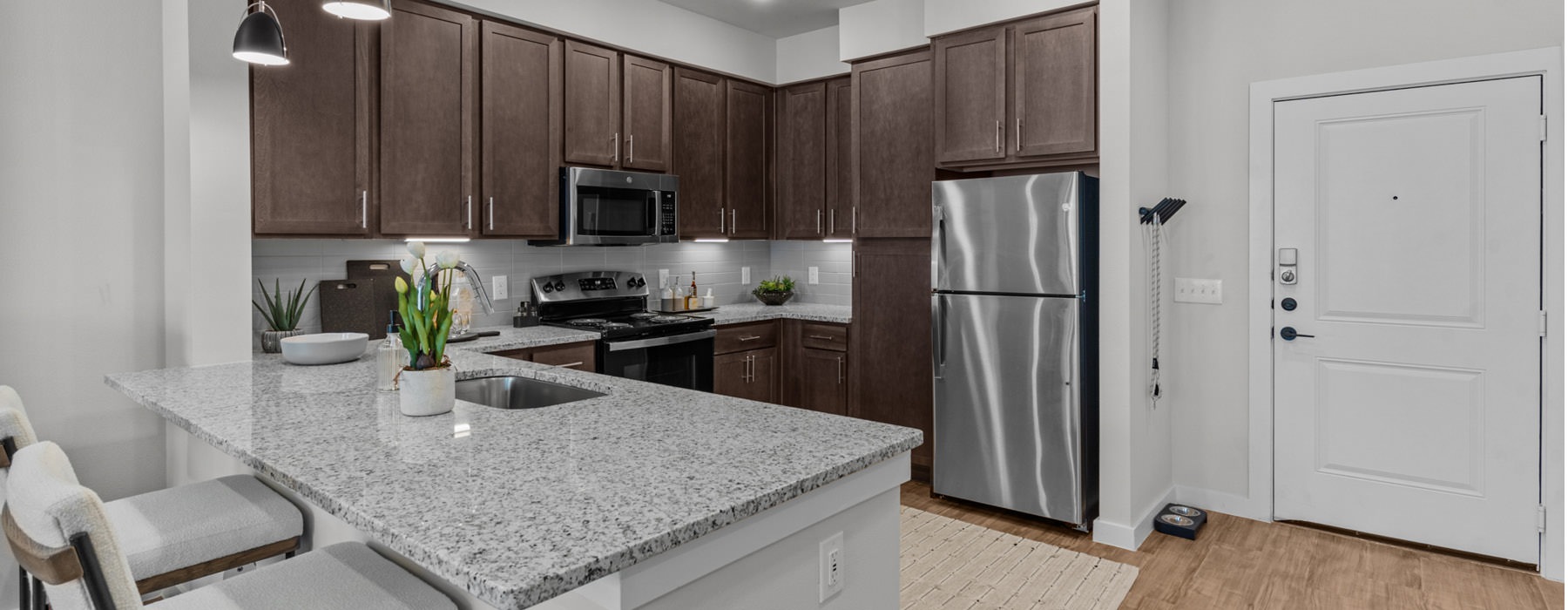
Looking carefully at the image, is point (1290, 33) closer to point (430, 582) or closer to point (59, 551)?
point (430, 582)

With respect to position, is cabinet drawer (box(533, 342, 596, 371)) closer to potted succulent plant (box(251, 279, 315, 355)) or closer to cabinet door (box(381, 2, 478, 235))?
cabinet door (box(381, 2, 478, 235))

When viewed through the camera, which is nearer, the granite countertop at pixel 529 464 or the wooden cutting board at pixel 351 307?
the granite countertop at pixel 529 464

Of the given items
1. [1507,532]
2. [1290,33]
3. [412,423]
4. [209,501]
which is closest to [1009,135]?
[1290,33]

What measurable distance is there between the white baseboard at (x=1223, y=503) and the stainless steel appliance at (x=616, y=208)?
9.17 feet

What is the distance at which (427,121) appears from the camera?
3.28 meters

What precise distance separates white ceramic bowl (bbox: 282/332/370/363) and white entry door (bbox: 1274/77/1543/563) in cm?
354

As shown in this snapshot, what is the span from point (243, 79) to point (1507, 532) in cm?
468

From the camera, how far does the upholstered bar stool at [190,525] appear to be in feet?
4.99

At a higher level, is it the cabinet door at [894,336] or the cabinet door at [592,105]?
the cabinet door at [592,105]

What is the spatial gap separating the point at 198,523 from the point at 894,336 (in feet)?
9.86

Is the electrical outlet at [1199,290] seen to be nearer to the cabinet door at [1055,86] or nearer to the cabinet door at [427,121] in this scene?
the cabinet door at [1055,86]

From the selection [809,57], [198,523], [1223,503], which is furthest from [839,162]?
[198,523]

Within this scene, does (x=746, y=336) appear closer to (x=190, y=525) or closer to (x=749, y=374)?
(x=749, y=374)

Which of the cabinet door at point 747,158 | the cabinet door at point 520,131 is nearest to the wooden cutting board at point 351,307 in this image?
the cabinet door at point 520,131
